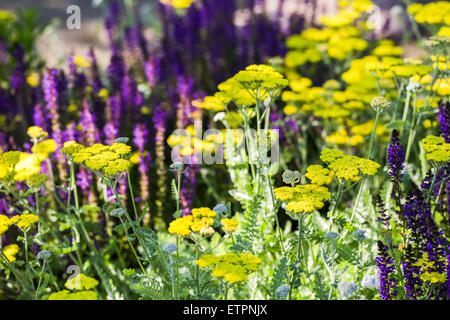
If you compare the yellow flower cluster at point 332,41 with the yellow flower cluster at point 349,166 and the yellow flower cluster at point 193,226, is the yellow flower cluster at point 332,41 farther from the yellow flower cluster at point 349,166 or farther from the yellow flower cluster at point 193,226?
the yellow flower cluster at point 193,226

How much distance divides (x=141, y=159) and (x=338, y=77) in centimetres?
212

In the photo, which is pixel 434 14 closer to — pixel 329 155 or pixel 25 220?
pixel 329 155

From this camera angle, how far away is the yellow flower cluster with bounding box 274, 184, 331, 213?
61.8 inches

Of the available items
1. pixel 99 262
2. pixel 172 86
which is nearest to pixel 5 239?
pixel 99 262

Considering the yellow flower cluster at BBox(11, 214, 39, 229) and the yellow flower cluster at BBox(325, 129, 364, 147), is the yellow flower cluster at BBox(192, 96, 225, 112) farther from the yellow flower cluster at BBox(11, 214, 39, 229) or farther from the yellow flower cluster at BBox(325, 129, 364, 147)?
the yellow flower cluster at BBox(11, 214, 39, 229)

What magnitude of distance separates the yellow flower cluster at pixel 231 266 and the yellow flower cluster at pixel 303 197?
0.21 metres

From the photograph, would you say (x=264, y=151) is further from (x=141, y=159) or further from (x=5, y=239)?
(x=5, y=239)

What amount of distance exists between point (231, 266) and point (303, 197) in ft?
1.15

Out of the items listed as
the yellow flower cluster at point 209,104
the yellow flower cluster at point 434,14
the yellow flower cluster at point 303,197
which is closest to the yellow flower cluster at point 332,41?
the yellow flower cluster at point 434,14

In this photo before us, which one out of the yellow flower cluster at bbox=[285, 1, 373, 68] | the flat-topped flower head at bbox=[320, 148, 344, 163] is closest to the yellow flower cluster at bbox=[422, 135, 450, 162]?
the flat-topped flower head at bbox=[320, 148, 344, 163]

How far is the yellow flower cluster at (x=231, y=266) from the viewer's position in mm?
1389

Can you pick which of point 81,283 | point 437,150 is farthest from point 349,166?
point 81,283

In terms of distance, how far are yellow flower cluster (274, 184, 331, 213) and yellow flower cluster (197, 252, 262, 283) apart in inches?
8.2

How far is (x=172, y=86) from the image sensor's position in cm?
379
